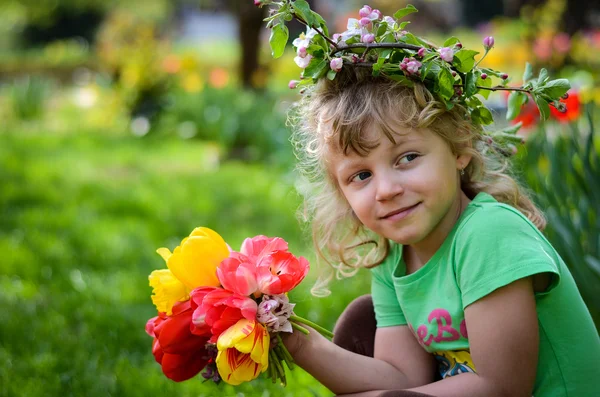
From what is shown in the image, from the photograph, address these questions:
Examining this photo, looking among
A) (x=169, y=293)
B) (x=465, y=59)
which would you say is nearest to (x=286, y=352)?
(x=169, y=293)

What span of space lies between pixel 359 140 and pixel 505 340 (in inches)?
19.6

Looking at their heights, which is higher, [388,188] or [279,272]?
[388,188]

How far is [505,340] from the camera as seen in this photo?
4.87ft

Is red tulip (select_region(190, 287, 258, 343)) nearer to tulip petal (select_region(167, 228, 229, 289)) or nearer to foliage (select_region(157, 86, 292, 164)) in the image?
tulip petal (select_region(167, 228, 229, 289))

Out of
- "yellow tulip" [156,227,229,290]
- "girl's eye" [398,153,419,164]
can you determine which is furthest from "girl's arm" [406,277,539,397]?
"yellow tulip" [156,227,229,290]

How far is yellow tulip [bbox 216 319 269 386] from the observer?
1.46 m

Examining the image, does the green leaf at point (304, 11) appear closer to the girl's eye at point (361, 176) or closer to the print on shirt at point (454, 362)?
the girl's eye at point (361, 176)

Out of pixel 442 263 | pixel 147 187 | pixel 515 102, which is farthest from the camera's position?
pixel 147 187

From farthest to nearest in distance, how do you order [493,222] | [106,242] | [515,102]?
[106,242] → [515,102] → [493,222]

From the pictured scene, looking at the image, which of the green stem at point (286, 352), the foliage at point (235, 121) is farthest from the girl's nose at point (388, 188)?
the foliage at point (235, 121)

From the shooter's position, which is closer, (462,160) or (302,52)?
(302,52)

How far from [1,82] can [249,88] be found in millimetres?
7271

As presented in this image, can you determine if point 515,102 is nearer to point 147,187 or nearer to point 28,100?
point 147,187

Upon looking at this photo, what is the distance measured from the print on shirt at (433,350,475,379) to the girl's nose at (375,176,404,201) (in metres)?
0.39
